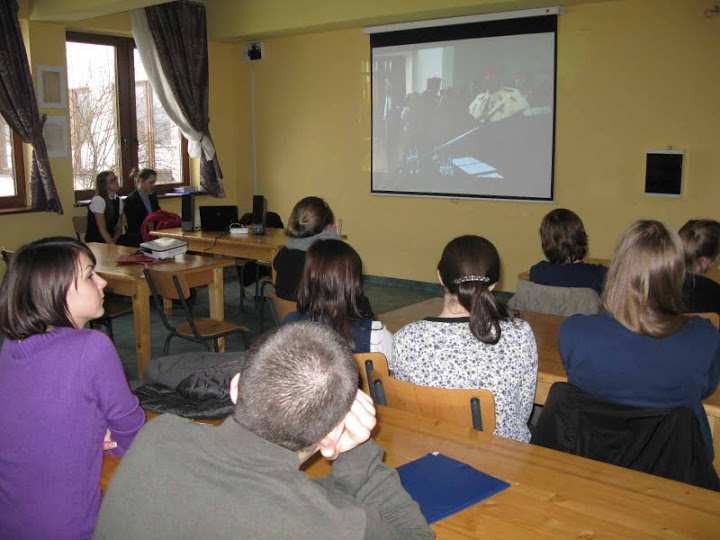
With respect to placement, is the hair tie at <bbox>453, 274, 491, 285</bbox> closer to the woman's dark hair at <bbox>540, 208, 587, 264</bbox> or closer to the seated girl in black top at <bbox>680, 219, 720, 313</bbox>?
the seated girl in black top at <bbox>680, 219, 720, 313</bbox>

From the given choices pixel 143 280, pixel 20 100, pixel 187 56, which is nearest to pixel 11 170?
pixel 20 100

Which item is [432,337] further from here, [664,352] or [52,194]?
[52,194]

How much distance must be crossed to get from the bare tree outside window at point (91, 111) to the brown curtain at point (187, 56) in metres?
0.55

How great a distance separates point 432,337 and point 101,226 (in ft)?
16.9

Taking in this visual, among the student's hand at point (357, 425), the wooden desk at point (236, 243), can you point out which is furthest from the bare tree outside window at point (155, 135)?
the student's hand at point (357, 425)

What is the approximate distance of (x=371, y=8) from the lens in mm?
6688

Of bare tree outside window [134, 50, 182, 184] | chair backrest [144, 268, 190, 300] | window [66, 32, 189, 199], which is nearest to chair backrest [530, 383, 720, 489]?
chair backrest [144, 268, 190, 300]

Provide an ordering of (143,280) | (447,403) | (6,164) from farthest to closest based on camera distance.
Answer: (6,164), (143,280), (447,403)

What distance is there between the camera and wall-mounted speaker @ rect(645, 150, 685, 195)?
19.5ft

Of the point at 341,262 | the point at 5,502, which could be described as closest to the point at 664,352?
the point at 341,262

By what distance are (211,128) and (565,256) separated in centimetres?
581

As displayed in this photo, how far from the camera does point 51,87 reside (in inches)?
273

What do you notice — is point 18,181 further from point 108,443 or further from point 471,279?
point 471,279

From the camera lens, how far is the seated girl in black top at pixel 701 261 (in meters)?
3.25
